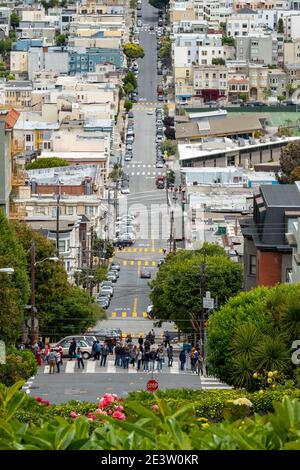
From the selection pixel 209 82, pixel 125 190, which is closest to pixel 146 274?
pixel 125 190

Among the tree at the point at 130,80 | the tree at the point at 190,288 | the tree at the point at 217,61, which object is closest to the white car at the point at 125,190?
the tree at the point at 130,80

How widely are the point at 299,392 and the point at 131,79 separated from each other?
157m

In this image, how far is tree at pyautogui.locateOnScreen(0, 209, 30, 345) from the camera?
131 feet

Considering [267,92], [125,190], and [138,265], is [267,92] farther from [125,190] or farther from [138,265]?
[138,265]

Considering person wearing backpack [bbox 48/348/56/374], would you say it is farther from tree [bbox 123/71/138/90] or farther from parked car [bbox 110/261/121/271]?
tree [bbox 123/71/138/90]

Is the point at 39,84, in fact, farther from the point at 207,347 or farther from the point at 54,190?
the point at 207,347

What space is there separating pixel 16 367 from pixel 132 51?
160m

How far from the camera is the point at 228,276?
56938 mm

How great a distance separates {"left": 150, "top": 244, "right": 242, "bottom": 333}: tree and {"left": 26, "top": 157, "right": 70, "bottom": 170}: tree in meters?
59.4

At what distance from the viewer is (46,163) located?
12031cm

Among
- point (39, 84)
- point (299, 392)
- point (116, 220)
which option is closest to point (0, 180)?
point (299, 392)

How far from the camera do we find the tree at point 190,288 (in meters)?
53.9

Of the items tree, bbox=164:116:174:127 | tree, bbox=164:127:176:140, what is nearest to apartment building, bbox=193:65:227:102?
tree, bbox=164:116:174:127

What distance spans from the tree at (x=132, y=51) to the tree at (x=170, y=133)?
113ft
